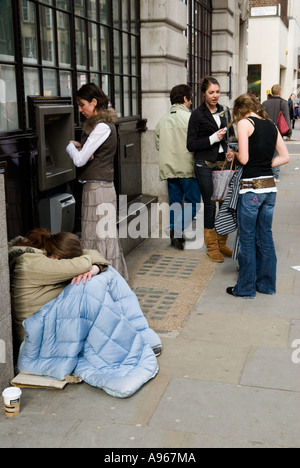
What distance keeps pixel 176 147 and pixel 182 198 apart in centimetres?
67

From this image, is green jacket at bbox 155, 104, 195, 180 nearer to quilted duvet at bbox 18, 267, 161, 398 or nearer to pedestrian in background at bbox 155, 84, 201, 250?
pedestrian in background at bbox 155, 84, 201, 250

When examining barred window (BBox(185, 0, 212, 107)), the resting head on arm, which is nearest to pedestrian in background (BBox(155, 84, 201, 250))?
the resting head on arm

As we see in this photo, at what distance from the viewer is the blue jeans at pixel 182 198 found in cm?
723

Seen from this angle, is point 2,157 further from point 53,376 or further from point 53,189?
point 53,376

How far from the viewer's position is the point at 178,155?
23.3 feet

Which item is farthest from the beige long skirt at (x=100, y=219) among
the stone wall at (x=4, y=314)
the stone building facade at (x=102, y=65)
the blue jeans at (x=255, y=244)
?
the stone wall at (x=4, y=314)

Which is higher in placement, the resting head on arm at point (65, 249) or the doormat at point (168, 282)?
the resting head on arm at point (65, 249)

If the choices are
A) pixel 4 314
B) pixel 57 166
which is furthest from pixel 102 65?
pixel 4 314

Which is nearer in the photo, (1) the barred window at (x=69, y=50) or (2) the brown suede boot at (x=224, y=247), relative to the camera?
(1) the barred window at (x=69, y=50)

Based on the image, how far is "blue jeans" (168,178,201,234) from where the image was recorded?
23.7 feet

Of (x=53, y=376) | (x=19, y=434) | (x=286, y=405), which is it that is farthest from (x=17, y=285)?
(x=286, y=405)

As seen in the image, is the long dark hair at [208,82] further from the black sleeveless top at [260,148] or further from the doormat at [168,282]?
the doormat at [168,282]

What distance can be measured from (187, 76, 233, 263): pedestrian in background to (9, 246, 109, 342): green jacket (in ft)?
9.77

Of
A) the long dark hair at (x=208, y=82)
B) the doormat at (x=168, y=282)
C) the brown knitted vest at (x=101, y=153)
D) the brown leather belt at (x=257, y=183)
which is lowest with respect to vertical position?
the doormat at (x=168, y=282)
